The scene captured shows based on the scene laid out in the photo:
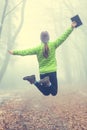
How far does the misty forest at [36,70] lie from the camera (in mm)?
A: 13406

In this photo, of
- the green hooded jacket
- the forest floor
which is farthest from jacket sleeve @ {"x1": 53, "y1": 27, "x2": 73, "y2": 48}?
the forest floor

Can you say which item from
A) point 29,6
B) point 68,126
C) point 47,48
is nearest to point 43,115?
point 68,126

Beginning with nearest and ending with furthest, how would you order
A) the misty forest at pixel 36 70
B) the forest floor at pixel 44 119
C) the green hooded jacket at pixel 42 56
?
the green hooded jacket at pixel 42 56, the forest floor at pixel 44 119, the misty forest at pixel 36 70

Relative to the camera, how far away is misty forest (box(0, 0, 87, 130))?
13406 mm

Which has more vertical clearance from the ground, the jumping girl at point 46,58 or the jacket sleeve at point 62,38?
the jacket sleeve at point 62,38

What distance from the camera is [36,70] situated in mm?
52156

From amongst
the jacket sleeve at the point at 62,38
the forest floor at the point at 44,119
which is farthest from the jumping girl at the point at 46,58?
the forest floor at the point at 44,119

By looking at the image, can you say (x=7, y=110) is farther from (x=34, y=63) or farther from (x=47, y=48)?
(x=34, y=63)

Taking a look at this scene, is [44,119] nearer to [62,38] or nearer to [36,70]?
[62,38]

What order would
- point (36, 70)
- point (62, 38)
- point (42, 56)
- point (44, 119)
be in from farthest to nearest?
point (36, 70), point (44, 119), point (42, 56), point (62, 38)

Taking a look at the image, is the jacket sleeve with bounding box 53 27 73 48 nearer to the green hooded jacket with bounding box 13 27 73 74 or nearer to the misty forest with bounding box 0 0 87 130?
the green hooded jacket with bounding box 13 27 73 74

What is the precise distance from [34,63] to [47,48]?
45.2m

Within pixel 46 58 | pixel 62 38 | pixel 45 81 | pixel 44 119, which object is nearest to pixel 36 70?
pixel 44 119

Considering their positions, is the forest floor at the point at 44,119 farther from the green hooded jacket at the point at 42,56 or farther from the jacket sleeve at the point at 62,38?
the jacket sleeve at the point at 62,38
